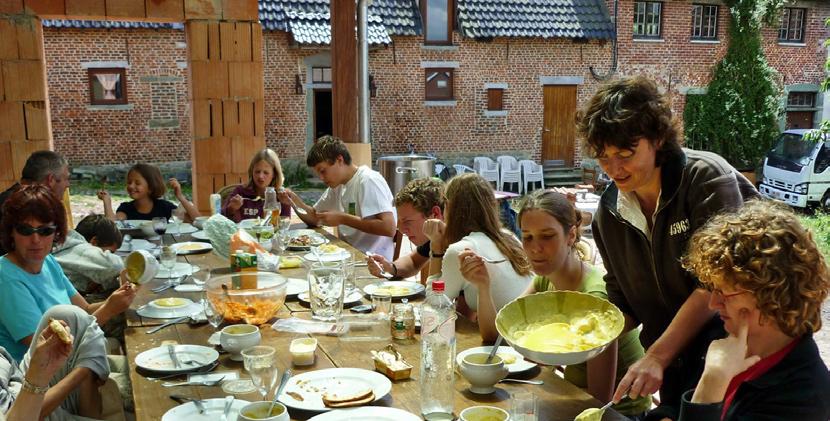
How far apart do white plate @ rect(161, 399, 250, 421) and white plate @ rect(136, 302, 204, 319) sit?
103 cm

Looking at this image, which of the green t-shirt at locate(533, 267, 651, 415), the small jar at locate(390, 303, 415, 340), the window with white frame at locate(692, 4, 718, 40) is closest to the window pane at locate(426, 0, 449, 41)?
the window with white frame at locate(692, 4, 718, 40)

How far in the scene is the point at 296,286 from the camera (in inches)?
142

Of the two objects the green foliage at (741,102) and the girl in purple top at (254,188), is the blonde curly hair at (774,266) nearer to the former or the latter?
the girl in purple top at (254,188)

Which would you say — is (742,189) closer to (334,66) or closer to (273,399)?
(273,399)

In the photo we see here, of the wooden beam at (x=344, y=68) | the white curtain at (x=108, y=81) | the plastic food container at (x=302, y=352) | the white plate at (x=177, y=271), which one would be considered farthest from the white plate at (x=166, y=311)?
the white curtain at (x=108, y=81)

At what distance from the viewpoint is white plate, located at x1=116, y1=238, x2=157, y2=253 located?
4680 mm

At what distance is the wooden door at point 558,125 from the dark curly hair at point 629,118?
15912 mm

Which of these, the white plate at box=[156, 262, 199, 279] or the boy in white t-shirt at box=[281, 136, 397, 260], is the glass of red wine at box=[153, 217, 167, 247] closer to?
the white plate at box=[156, 262, 199, 279]

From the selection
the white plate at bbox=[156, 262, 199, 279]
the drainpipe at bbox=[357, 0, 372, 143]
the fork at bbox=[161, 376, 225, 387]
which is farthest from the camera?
the drainpipe at bbox=[357, 0, 372, 143]

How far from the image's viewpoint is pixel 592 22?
17.5 meters

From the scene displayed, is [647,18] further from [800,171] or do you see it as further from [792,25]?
[800,171]

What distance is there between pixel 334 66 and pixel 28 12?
8.51 feet

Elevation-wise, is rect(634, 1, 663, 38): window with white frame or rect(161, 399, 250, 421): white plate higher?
rect(634, 1, 663, 38): window with white frame

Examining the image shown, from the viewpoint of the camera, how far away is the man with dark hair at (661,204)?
7.14ft
